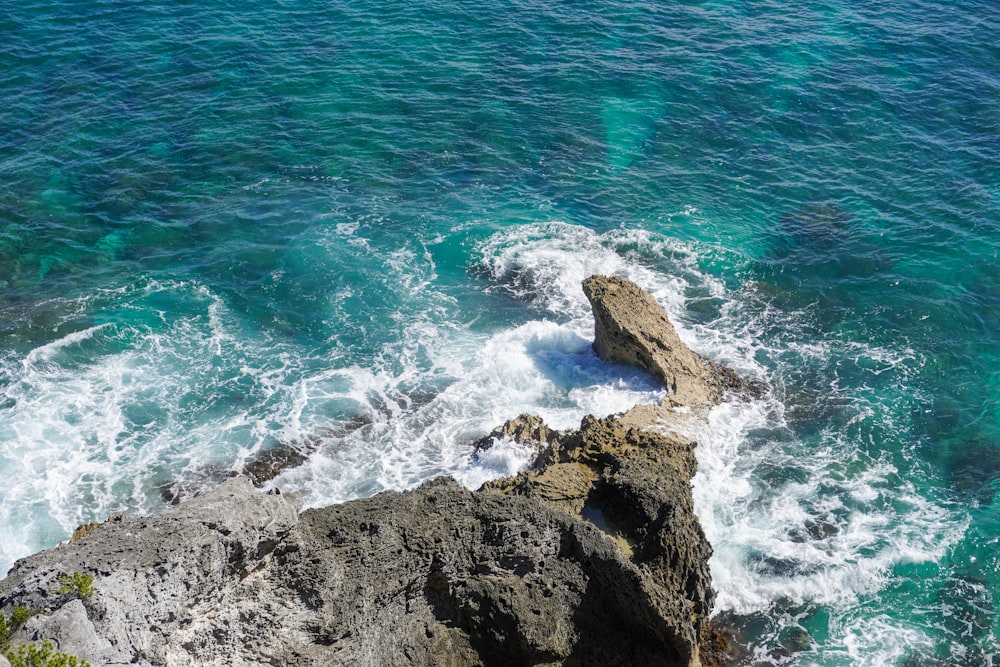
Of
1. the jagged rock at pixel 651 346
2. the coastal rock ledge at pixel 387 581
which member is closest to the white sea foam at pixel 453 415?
the jagged rock at pixel 651 346

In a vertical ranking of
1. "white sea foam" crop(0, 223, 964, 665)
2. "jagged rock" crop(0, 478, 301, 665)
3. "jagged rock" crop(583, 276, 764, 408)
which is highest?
"jagged rock" crop(0, 478, 301, 665)

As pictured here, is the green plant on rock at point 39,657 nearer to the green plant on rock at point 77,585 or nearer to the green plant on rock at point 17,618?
the green plant on rock at point 17,618

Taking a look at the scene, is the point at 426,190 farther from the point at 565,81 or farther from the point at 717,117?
the point at 717,117

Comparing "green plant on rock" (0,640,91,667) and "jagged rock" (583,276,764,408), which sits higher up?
"green plant on rock" (0,640,91,667)

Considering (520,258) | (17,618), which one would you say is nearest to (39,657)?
(17,618)

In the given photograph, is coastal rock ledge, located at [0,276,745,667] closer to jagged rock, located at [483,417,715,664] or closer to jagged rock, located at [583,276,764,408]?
jagged rock, located at [483,417,715,664]

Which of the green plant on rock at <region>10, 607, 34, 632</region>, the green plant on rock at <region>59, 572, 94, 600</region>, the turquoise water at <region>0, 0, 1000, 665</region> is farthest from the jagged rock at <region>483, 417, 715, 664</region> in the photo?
the green plant on rock at <region>10, 607, 34, 632</region>

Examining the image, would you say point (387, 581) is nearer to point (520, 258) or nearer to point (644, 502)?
point (644, 502)
